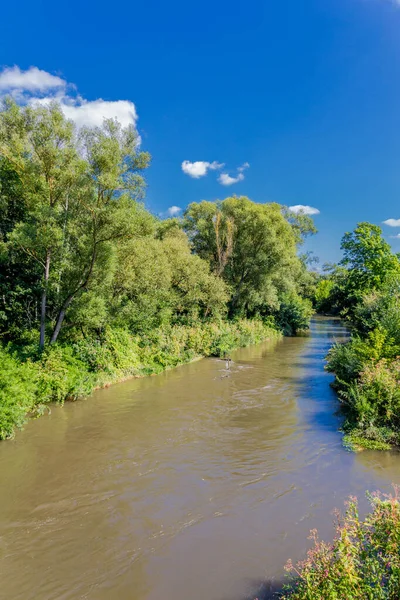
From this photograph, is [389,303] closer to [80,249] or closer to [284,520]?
[284,520]

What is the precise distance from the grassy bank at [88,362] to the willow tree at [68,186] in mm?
1428

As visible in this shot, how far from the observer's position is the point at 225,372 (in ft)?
61.5

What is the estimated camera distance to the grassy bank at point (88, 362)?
9.72 m

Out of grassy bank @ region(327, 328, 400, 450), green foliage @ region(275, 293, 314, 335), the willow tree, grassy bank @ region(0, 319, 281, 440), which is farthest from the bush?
green foliage @ region(275, 293, 314, 335)

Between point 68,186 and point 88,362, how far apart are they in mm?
7346

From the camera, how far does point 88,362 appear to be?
15078 millimetres

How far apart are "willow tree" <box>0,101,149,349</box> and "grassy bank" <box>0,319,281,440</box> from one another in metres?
1.43

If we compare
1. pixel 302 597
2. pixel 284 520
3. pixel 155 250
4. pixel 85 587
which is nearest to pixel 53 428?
pixel 85 587

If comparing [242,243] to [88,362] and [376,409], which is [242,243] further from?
[376,409]

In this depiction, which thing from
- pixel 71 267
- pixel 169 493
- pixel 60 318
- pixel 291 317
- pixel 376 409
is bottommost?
pixel 169 493

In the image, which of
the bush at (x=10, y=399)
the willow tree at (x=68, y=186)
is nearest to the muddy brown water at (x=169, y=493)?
the bush at (x=10, y=399)

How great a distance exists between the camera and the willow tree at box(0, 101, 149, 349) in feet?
43.0

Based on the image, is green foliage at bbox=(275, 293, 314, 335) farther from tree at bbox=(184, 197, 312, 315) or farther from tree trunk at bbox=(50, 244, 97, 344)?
tree trunk at bbox=(50, 244, 97, 344)

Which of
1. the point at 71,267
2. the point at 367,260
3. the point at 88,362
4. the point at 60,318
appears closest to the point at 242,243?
the point at 367,260
